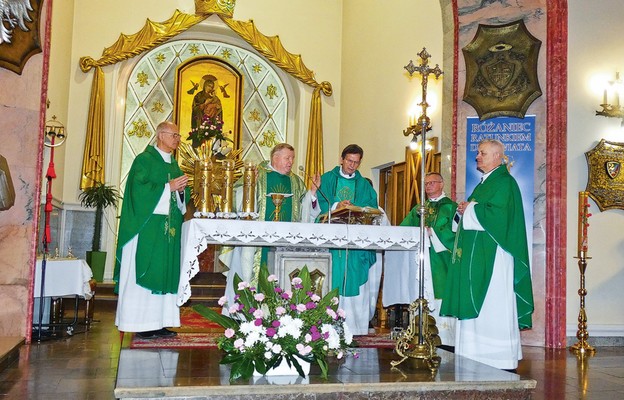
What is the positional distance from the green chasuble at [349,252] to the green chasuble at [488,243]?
121 centimetres

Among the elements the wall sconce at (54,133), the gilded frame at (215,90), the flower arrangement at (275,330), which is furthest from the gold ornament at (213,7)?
the flower arrangement at (275,330)

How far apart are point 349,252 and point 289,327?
2.70 metres

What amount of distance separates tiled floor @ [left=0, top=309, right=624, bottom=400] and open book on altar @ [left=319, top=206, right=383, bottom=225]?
68.6 inches

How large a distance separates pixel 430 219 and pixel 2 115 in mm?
4075

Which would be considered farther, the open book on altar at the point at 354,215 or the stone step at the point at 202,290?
the stone step at the point at 202,290

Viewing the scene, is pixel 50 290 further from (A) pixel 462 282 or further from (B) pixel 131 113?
(B) pixel 131 113

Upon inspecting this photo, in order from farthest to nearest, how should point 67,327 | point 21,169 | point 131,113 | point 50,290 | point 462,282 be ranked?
point 131,113
point 67,327
point 50,290
point 21,169
point 462,282

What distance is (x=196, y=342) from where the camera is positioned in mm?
5781

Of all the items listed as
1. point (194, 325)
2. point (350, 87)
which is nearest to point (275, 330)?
point (194, 325)

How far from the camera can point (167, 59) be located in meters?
13.7

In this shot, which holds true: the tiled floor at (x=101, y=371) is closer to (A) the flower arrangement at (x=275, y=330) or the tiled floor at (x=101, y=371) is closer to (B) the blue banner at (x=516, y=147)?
(A) the flower arrangement at (x=275, y=330)

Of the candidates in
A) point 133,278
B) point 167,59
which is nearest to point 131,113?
point 167,59

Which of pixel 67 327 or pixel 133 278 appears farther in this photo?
pixel 67 327

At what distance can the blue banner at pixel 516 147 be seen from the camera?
7637 mm
